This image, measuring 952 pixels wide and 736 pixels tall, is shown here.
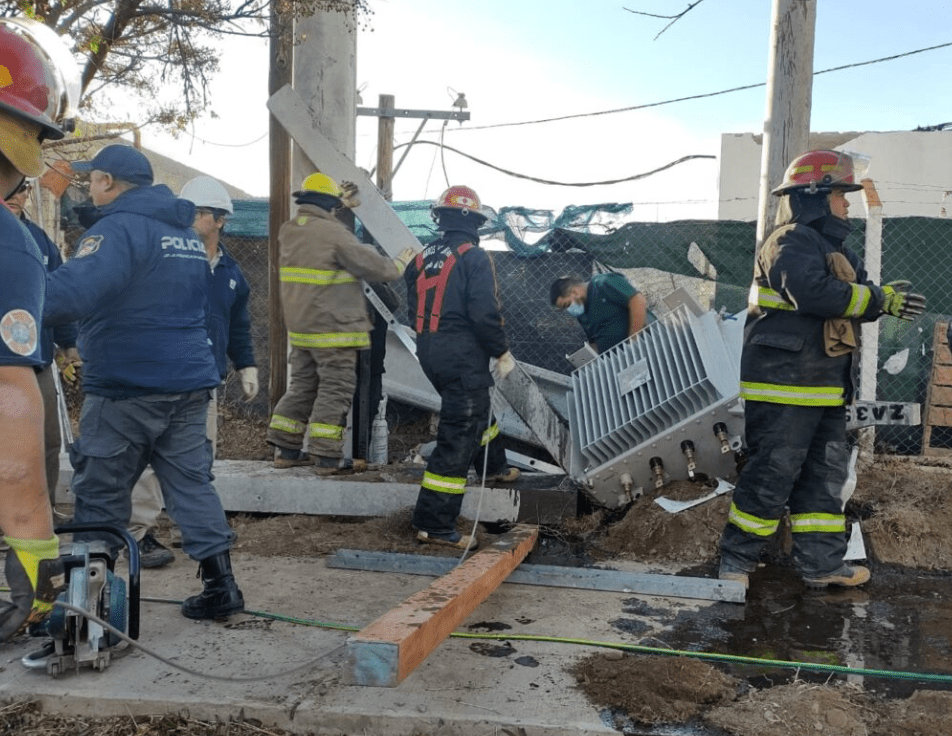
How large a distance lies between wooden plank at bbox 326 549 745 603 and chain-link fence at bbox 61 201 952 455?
380 centimetres

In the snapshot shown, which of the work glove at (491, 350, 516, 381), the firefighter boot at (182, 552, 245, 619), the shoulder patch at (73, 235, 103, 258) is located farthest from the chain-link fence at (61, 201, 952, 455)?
the shoulder patch at (73, 235, 103, 258)

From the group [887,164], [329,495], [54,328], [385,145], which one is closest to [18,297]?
[54,328]

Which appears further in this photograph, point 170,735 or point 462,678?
point 462,678

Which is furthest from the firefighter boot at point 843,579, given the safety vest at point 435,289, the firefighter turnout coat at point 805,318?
the safety vest at point 435,289

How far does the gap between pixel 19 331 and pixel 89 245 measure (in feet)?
4.52

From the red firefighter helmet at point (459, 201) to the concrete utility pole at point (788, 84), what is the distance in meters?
1.60

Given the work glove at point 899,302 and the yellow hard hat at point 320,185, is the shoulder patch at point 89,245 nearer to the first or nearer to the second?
the yellow hard hat at point 320,185

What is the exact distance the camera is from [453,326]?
471cm

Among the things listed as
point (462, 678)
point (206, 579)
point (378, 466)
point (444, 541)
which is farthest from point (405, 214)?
point (462, 678)

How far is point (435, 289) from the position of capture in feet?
15.6

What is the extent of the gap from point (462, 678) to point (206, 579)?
119cm

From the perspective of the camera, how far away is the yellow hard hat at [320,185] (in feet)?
18.3

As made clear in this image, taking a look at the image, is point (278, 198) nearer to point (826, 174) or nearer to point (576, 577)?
point (576, 577)

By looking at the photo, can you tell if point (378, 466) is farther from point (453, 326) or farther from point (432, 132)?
point (432, 132)
